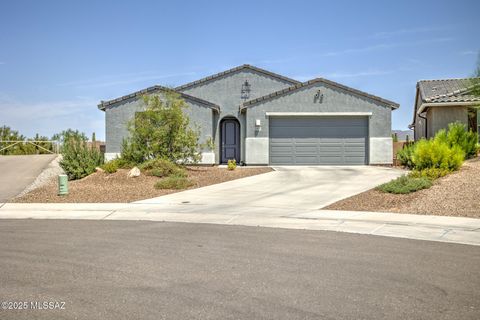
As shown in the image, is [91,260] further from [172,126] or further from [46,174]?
[46,174]

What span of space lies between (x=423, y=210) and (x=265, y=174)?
33.0ft

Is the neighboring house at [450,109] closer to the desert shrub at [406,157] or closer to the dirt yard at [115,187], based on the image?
A: the desert shrub at [406,157]

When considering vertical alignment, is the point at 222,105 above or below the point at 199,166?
above

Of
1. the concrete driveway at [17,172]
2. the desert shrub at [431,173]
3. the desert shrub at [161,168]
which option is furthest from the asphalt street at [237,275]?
the desert shrub at [161,168]

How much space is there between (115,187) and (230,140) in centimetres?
1178

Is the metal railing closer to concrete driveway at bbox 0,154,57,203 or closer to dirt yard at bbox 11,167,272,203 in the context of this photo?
concrete driveway at bbox 0,154,57,203

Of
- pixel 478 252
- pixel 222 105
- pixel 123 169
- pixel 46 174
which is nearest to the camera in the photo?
pixel 478 252

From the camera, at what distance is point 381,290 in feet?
18.7

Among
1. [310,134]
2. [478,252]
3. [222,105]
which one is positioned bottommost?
[478,252]

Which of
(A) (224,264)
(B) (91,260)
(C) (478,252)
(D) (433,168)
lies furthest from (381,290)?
(D) (433,168)

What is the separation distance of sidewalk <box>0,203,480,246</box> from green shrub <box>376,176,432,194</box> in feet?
8.67

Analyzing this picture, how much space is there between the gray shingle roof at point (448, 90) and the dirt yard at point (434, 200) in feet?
24.7

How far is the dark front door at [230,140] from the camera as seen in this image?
28312 mm

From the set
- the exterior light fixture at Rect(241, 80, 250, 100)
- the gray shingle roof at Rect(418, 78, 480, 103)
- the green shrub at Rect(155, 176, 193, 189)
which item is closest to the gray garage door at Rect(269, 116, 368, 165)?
the gray shingle roof at Rect(418, 78, 480, 103)
